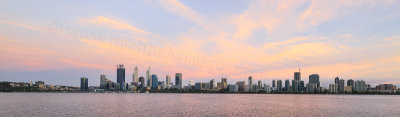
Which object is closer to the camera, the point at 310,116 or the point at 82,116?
the point at 82,116

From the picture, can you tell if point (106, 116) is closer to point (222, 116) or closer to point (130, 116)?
point (130, 116)

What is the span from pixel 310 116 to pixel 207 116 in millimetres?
29474

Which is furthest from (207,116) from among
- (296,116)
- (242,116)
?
(296,116)

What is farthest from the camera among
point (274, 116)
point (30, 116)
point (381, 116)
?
point (381, 116)

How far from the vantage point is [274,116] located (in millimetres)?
87000

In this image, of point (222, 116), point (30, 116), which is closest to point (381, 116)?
point (222, 116)

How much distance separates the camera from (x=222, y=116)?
84750 mm

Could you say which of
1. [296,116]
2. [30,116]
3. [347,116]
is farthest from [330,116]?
[30,116]

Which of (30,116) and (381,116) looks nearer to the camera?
(30,116)

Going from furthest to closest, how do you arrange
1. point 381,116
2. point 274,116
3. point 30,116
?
point 381,116, point 274,116, point 30,116

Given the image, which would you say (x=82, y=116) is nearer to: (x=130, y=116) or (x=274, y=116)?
(x=130, y=116)

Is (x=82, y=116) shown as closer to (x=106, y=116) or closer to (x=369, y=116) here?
(x=106, y=116)

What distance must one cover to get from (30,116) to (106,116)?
19.0 metres

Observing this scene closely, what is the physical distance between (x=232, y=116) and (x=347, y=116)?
33.9 metres
